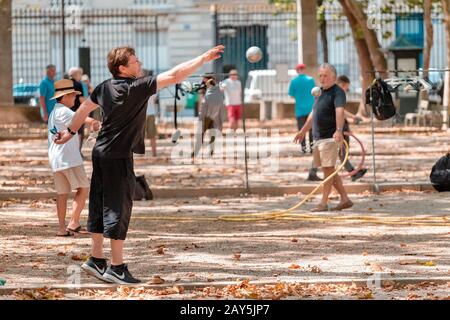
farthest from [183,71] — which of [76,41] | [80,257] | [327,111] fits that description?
[76,41]

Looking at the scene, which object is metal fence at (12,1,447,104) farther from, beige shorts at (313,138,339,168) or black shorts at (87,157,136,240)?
black shorts at (87,157,136,240)

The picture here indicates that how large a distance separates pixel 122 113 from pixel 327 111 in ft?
20.9

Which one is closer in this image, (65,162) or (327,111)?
(65,162)

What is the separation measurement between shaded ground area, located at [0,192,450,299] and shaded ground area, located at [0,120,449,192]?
2511 millimetres

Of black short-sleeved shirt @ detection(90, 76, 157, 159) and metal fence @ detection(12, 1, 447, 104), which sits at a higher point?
metal fence @ detection(12, 1, 447, 104)

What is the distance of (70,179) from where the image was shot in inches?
603

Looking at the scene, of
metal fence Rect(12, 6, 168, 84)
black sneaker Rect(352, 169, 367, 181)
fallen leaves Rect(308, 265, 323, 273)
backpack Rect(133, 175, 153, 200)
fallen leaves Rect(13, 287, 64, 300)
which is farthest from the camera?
metal fence Rect(12, 6, 168, 84)

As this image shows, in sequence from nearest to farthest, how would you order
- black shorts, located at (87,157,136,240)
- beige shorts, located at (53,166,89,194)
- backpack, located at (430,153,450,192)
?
1. black shorts, located at (87,157,136,240)
2. beige shorts, located at (53,166,89,194)
3. backpack, located at (430,153,450,192)

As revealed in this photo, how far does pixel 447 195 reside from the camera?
64.7 feet

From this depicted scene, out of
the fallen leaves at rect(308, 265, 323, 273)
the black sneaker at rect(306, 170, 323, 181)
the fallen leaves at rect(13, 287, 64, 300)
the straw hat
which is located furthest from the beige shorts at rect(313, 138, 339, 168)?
the fallen leaves at rect(13, 287, 64, 300)

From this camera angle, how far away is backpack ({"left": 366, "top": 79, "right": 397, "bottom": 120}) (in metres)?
19.9

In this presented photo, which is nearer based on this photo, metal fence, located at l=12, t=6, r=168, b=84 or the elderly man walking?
the elderly man walking

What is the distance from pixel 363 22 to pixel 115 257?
28826 millimetres

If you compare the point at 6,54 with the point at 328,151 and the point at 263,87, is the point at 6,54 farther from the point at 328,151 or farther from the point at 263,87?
the point at 328,151
